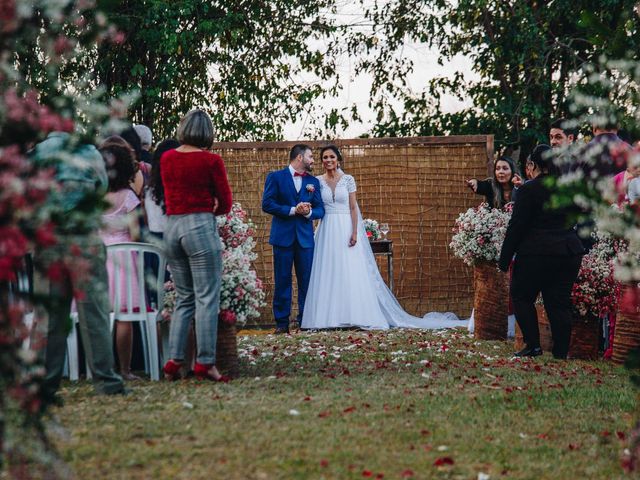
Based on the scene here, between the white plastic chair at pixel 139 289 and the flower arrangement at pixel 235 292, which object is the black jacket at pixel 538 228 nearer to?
the flower arrangement at pixel 235 292

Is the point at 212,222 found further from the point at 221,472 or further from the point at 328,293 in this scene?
the point at 328,293

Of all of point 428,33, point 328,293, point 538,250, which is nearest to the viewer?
point 538,250

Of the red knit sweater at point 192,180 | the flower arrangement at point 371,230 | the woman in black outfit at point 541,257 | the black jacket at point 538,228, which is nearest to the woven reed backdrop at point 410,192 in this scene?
the flower arrangement at point 371,230

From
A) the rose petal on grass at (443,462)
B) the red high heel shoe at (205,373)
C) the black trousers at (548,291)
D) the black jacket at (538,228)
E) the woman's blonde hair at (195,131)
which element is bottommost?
the red high heel shoe at (205,373)

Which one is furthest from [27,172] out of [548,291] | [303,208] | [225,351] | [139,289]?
[303,208]

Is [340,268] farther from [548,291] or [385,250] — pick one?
[548,291]

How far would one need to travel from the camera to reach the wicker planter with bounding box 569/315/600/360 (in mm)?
8062

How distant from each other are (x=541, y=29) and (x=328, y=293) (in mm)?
5481

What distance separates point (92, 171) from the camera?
215 inches

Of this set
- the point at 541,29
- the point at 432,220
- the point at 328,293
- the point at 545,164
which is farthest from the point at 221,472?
the point at 541,29

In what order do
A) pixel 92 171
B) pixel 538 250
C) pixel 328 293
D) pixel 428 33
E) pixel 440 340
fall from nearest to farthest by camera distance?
pixel 92 171 < pixel 538 250 < pixel 440 340 < pixel 328 293 < pixel 428 33

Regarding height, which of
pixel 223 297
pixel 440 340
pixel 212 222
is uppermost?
pixel 212 222

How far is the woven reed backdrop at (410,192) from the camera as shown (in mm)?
12750

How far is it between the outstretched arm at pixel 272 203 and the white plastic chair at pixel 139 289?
4.09 m
